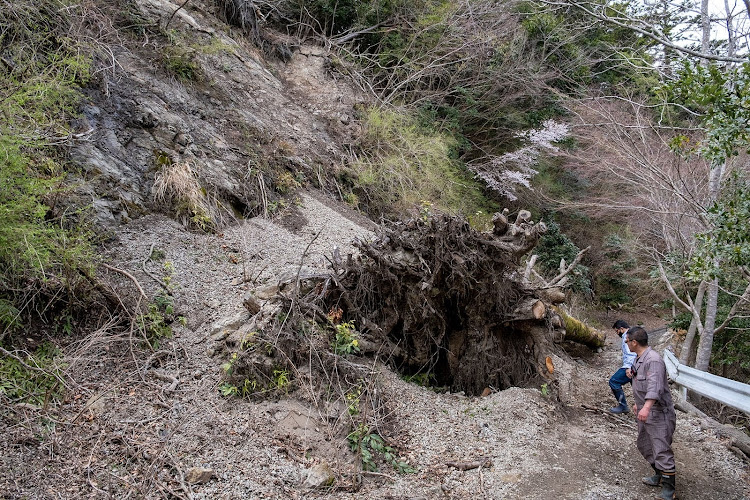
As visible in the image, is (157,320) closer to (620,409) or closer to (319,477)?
(319,477)

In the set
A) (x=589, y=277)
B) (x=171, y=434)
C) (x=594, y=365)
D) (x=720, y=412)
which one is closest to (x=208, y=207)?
(x=171, y=434)

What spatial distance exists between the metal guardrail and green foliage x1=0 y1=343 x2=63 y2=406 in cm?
502

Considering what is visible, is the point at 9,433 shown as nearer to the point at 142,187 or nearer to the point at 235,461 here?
the point at 235,461

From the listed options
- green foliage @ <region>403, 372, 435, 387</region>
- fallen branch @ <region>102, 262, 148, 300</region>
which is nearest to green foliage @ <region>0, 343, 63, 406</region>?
fallen branch @ <region>102, 262, 148, 300</region>

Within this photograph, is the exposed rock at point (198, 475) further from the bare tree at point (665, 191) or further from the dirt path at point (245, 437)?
the bare tree at point (665, 191)

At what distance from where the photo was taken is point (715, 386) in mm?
3975

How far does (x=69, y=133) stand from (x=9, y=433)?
3554 millimetres

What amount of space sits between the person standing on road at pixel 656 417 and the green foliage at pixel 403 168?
587 centimetres

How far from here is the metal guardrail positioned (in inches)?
134

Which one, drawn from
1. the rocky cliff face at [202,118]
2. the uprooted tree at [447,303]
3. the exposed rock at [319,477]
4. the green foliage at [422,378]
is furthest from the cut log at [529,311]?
the rocky cliff face at [202,118]

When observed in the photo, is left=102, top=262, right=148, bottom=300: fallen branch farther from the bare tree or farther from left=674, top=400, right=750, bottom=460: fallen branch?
the bare tree

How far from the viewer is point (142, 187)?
6.23 meters

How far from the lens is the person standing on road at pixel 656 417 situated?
12.7 feet

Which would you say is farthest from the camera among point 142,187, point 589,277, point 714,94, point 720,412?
point 589,277
